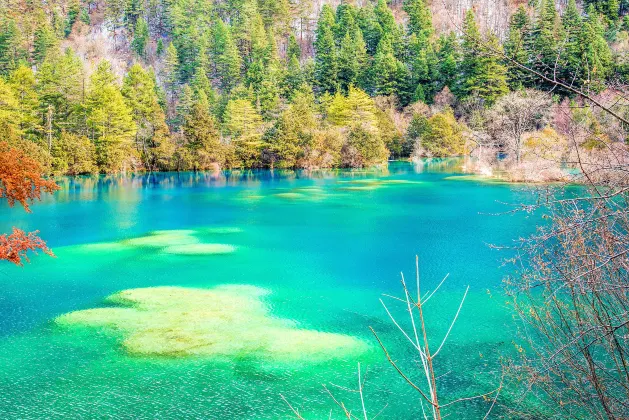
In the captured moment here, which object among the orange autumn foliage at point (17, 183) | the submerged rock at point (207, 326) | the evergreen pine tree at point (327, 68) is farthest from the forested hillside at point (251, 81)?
the orange autumn foliage at point (17, 183)

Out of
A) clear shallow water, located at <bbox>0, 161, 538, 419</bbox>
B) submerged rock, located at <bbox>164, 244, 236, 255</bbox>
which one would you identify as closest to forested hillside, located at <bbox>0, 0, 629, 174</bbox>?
clear shallow water, located at <bbox>0, 161, 538, 419</bbox>

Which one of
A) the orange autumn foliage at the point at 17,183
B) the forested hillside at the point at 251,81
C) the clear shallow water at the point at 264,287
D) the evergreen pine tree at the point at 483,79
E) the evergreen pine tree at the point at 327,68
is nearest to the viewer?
the clear shallow water at the point at 264,287

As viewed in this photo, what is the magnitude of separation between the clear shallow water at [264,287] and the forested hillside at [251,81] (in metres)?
10.7

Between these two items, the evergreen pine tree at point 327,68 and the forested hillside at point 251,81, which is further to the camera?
the evergreen pine tree at point 327,68

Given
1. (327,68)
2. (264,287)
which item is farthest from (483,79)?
(264,287)

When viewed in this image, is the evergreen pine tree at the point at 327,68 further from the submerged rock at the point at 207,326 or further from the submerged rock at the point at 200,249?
the submerged rock at the point at 207,326

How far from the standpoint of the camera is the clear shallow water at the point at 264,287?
7.48 meters

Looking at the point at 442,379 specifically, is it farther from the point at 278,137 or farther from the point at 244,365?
the point at 278,137

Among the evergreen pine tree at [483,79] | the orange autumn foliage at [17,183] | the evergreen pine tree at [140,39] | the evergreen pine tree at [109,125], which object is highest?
the evergreen pine tree at [140,39]

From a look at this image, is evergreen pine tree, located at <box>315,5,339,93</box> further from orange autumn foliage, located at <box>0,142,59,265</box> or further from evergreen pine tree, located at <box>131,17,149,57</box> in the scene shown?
orange autumn foliage, located at <box>0,142,59,265</box>

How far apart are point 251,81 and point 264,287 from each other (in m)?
54.1

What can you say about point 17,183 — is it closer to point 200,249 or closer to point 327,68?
point 200,249

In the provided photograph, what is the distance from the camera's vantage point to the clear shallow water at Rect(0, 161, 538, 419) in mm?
7484

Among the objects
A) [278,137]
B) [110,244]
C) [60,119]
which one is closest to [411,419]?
[110,244]
